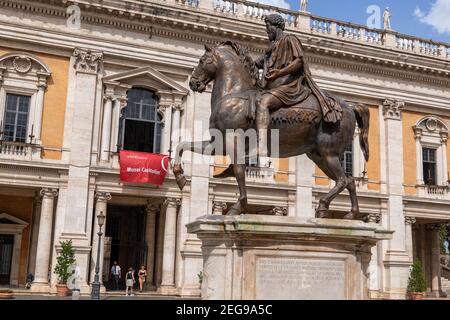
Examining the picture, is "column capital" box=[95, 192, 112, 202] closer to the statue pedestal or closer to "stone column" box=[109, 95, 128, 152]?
"stone column" box=[109, 95, 128, 152]

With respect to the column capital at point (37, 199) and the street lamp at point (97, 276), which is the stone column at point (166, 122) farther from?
the column capital at point (37, 199)

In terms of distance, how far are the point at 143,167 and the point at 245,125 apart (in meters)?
16.3

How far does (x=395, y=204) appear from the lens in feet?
92.2

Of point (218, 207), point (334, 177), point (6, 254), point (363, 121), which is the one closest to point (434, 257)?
→ point (218, 207)

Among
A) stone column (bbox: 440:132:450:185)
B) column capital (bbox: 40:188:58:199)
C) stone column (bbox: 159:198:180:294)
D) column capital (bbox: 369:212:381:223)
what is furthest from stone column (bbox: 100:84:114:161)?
stone column (bbox: 440:132:450:185)

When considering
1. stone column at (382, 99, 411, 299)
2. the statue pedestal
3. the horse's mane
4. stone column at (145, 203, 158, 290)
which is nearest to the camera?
the statue pedestal

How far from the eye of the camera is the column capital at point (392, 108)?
28.7m

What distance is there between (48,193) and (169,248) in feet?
17.6

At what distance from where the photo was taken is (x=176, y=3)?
25.0 m

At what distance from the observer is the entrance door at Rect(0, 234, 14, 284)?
24312mm

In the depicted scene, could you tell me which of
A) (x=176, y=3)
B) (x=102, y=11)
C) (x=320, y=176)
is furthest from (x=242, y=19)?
(x=320, y=176)

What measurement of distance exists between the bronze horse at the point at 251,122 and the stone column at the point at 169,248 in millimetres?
16467

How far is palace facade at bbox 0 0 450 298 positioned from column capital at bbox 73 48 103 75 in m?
0.06

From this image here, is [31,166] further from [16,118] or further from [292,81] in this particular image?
[292,81]
